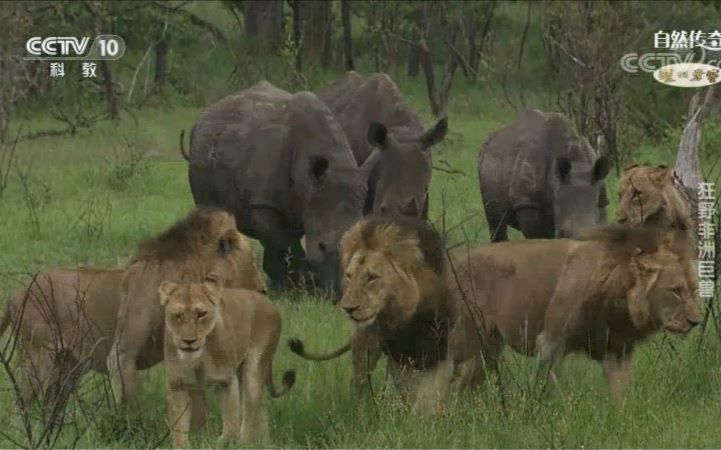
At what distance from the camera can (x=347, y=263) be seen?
7.25m

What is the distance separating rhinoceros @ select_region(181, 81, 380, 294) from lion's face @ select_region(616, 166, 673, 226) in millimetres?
1725

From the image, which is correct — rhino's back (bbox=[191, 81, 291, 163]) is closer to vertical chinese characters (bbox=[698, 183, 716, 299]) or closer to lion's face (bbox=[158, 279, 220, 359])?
vertical chinese characters (bbox=[698, 183, 716, 299])

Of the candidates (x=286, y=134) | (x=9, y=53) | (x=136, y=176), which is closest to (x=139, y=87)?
(x=9, y=53)

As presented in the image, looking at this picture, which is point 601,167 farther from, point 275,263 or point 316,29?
point 316,29

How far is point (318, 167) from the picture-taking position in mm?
11148

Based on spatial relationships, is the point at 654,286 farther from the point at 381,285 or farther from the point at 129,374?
the point at 129,374

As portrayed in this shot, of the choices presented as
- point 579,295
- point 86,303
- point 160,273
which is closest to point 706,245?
point 579,295

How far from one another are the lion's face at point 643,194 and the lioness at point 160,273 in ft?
10.3

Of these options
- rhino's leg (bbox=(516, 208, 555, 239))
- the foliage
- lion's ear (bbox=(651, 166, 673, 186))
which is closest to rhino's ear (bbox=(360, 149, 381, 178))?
the foliage

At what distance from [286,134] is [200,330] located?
516 cm

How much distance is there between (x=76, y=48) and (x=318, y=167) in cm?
1219

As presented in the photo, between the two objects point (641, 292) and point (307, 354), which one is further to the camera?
point (307, 354)

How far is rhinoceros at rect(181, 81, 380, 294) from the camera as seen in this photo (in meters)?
11.1

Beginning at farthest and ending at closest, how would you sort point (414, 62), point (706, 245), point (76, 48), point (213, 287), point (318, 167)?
point (414, 62)
point (76, 48)
point (318, 167)
point (706, 245)
point (213, 287)
